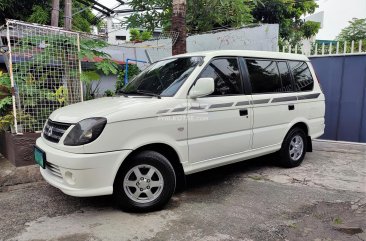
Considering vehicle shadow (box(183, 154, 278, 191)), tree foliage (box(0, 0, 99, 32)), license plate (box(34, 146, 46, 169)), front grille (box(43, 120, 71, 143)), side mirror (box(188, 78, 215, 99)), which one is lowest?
vehicle shadow (box(183, 154, 278, 191))

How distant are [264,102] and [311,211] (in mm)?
1646

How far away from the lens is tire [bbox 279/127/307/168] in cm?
523

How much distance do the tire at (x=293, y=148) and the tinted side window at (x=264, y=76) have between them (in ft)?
2.70

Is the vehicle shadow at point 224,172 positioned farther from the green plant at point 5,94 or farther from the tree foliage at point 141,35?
the tree foliage at point 141,35

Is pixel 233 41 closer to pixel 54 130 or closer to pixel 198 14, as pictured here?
pixel 198 14

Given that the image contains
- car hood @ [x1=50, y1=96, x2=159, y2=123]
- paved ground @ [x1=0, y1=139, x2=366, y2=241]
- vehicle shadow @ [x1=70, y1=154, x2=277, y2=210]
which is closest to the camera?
paved ground @ [x1=0, y1=139, x2=366, y2=241]

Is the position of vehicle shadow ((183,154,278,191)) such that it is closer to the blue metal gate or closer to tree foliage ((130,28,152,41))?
the blue metal gate

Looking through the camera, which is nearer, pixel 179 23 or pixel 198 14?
pixel 179 23

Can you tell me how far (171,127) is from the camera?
3.73 meters

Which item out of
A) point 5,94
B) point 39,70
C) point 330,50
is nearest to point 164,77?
point 39,70

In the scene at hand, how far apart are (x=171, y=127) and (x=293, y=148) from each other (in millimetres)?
2586

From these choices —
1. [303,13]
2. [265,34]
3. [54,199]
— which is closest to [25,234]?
[54,199]

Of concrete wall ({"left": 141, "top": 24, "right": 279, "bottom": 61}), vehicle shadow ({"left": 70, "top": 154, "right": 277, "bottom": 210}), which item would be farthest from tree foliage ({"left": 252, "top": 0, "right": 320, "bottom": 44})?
vehicle shadow ({"left": 70, "top": 154, "right": 277, "bottom": 210})

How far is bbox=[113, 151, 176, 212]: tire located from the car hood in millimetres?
541
